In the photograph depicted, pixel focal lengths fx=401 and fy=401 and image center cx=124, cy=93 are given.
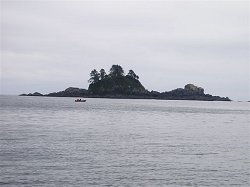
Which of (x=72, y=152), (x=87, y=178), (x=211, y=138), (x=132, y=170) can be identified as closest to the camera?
(x=87, y=178)

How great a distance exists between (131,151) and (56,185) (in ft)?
52.7

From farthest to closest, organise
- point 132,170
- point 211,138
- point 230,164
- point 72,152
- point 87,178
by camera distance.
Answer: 1. point 211,138
2. point 72,152
3. point 230,164
4. point 132,170
5. point 87,178

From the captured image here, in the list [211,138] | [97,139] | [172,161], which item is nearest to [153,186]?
[172,161]

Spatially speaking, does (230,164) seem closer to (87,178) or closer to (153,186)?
(153,186)

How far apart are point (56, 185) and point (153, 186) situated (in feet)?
21.1

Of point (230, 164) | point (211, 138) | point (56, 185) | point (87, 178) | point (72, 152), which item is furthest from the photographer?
point (211, 138)

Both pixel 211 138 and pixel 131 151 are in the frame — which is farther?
pixel 211 138

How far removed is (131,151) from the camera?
136 feet

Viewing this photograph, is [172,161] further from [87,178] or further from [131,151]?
[87,178]

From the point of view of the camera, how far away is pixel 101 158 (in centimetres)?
3653

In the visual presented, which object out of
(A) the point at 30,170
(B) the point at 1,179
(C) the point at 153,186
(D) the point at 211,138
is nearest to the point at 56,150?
(A) the point at 30,170

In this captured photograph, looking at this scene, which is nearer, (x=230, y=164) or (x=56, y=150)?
(x=230, y=164)

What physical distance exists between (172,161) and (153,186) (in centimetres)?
919

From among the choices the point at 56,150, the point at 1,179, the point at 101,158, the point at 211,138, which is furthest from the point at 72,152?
the point at 211,138
